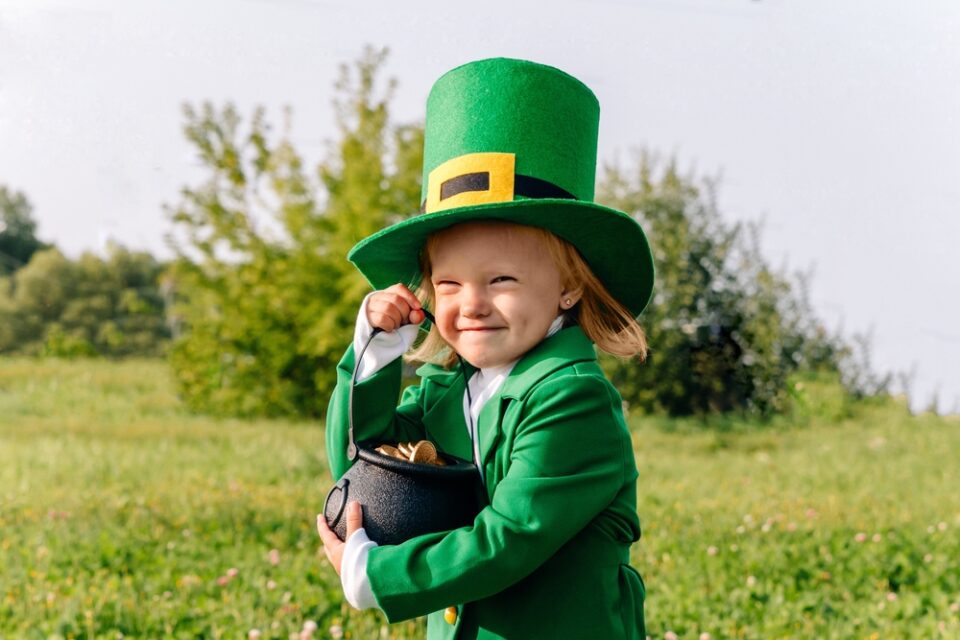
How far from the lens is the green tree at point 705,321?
10.2 m

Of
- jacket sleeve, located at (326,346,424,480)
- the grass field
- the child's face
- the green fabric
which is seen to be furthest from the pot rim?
the grass field

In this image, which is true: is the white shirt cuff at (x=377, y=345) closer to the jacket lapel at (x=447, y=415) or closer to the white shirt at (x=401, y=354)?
the white shirt at (x=401, y=354)

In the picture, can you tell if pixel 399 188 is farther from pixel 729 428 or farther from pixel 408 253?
pixel 408 253

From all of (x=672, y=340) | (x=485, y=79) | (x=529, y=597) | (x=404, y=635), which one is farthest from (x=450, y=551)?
(x=672, y=340)

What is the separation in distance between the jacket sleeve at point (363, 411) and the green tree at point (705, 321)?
7.92 metres

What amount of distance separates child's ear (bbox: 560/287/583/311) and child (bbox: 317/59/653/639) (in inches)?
0.4

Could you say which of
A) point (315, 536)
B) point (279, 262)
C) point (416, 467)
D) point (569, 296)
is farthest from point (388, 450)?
point (279, 262)

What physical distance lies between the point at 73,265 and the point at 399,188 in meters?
3.86

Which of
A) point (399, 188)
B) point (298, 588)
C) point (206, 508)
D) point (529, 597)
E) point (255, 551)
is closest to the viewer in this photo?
point (529, 597)

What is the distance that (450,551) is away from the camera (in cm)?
188

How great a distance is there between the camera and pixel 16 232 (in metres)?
10.0

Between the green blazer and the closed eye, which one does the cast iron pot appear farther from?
the closed eye

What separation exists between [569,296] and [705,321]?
336 inches

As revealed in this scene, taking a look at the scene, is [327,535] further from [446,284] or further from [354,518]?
[446,284]
